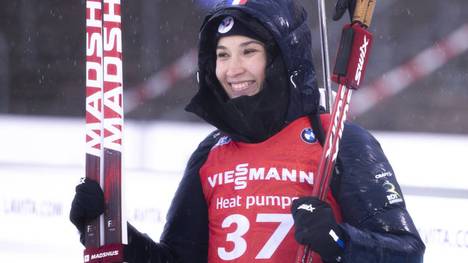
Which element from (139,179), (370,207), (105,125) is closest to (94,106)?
(105,125)

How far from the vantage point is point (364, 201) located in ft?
7.22

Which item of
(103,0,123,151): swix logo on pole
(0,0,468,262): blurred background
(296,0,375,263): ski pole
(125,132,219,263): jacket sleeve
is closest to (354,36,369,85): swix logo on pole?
(296,0,375,263): ski pole

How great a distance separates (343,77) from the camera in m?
2.21

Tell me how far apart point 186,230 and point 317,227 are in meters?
0.53

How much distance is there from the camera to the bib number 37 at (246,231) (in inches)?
90.5

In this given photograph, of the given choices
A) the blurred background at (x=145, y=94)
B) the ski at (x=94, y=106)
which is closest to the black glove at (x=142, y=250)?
the ski at (x=94, y=106)

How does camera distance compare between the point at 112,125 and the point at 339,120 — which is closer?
the point at 339,120

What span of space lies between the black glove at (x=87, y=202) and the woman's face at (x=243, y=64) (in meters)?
0.40

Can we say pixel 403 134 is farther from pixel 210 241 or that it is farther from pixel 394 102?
pixel 210 241

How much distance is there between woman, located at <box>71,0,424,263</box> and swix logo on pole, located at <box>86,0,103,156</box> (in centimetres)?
12

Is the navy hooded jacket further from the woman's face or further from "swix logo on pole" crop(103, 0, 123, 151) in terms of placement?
"swix logo on pole" crop(103, 0, 123, 151)

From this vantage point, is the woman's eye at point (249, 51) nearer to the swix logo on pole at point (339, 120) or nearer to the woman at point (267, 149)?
the woman at point (267, 149)

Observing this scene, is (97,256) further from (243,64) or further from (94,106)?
(243,64)

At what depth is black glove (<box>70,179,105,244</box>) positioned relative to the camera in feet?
7.48
